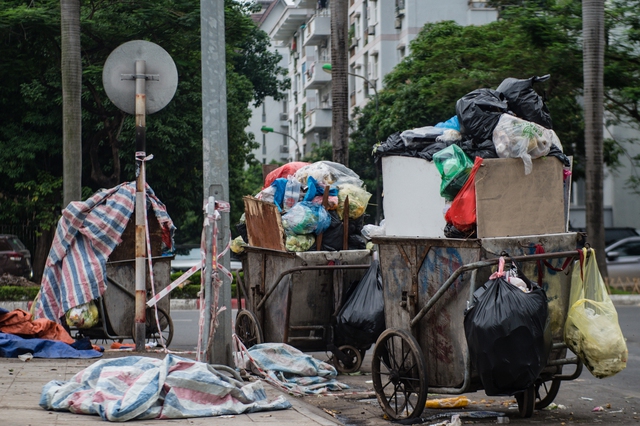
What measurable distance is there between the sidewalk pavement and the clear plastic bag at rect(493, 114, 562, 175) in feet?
7.09

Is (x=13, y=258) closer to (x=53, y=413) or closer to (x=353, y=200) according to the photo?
(x=353, y=200)

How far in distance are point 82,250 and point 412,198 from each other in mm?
4467

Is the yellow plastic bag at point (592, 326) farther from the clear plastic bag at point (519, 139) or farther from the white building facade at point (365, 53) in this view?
the white building facade at point (365, 53)

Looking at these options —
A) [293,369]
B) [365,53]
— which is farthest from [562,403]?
[365,53]

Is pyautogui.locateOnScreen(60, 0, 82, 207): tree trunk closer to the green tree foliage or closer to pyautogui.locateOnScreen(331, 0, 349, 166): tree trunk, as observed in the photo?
pyautogui.locateOnScreen(331, 0, 349, 166): tree trunk

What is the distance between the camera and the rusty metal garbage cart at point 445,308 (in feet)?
20.5

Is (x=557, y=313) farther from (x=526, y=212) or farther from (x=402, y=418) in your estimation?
(x=402, y=418)

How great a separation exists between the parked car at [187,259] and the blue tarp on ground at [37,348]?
50.7 ft

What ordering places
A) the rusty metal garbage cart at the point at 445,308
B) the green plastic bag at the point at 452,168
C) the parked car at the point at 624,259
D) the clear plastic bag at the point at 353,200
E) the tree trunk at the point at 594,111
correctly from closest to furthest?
the rusty metal garbage cart at the point at 445,308, the green plastic bag at the point at 452,168, the clear plastic bag at the point at 353,200, the tree trunk at the point at 594,111, the parked car at the point at 624,259

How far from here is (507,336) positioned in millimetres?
5758

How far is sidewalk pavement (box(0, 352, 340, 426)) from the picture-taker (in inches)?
232

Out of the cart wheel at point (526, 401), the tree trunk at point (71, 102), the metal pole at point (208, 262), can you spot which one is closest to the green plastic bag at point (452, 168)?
the cart wheel at point (526, 401)

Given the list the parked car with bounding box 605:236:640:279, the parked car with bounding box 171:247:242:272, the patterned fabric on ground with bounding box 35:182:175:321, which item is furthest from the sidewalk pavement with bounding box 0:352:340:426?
the parked car with bounding box 171:247:242:272

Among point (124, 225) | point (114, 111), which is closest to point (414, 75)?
point (114, 111)
